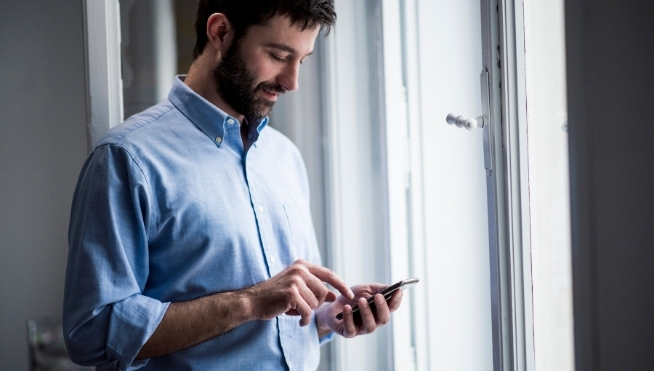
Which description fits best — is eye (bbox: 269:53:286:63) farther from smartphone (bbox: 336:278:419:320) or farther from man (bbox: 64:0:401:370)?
smartphone (bbox: 336:278:419:320)

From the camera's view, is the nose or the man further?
the nose

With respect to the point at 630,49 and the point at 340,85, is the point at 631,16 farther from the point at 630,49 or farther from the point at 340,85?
the point at 340,85

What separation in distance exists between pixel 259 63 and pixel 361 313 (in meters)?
0.51

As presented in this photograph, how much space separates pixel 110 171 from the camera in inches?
38.4

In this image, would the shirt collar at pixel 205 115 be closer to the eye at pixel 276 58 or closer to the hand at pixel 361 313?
the eye at pixel 276 58

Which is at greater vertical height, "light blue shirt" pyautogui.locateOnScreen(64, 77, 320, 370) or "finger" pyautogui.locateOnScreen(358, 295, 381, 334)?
"light blue shirt" pyautogui.locateOnScreen(64, 77, 320, 370)

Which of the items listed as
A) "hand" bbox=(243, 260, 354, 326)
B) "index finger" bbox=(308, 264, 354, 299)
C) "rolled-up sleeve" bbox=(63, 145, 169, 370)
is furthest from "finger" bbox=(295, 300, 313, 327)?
"rolled-up sleeve" bbox=(63, 145, 169, 370)

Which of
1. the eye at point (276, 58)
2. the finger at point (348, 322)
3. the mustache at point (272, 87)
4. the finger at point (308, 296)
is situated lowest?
the finger at point (348, 322)

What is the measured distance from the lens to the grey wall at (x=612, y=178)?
712mm

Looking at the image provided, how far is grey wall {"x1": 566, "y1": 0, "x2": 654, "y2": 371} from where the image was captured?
2.34 feet

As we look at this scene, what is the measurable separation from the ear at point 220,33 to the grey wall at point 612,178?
25.0 inches

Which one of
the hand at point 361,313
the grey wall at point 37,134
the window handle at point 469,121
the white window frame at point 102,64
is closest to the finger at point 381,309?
the hand at point 361,313

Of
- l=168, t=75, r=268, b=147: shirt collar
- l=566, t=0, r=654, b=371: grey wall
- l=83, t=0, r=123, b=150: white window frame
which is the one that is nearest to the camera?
l=566, t=0, r=654, b=371: grey wall

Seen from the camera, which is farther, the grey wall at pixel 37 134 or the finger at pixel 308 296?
the grey wall at pixel 37 134
